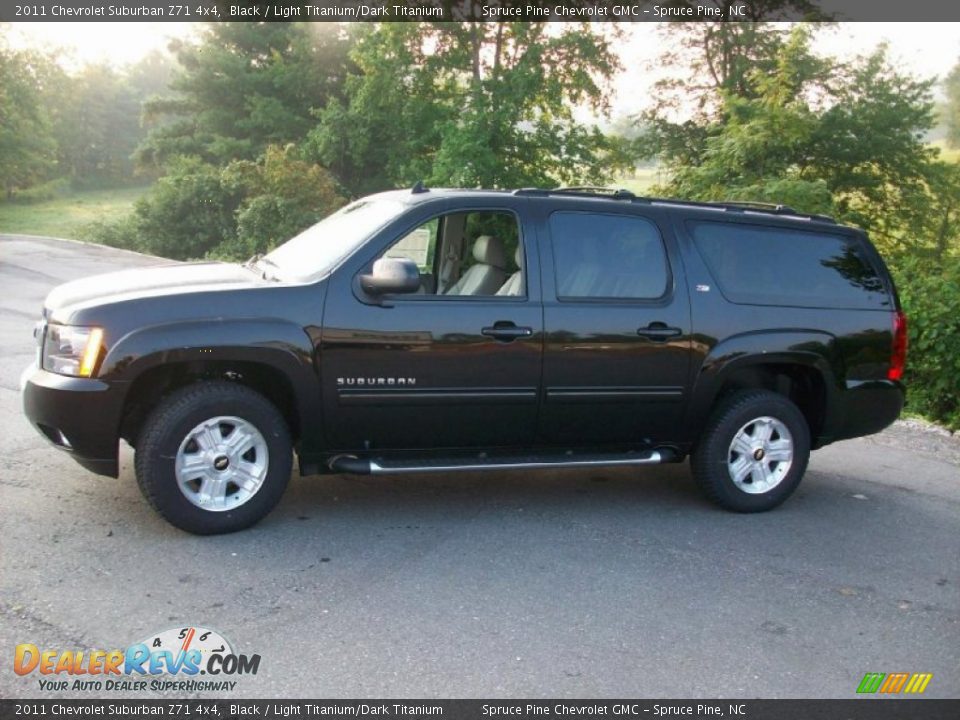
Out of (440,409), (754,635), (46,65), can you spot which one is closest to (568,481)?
(440,409)

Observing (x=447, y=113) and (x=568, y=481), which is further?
(x=447, y=113)

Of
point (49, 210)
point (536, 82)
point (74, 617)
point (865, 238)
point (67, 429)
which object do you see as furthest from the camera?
point (49, 210)

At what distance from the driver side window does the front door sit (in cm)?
1

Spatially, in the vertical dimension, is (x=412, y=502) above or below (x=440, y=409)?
below

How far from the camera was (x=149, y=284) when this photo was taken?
5.21 m

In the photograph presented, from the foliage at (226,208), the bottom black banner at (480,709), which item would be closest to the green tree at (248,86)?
the foliage at (226,208)

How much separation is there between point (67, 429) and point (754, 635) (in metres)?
3.46

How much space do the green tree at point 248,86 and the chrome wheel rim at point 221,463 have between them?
2321 cm

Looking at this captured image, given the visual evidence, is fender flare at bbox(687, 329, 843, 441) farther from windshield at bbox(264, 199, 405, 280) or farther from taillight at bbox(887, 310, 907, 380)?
windshield at bbox(264, 199, 405, 280)

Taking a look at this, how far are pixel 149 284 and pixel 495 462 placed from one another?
7.16 ft

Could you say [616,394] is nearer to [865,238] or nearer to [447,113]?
[865,238]

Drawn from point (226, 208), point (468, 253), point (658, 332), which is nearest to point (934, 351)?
point (658, 332)

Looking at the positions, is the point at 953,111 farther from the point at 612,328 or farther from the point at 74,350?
the point at 74,350

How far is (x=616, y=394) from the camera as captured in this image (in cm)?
552
